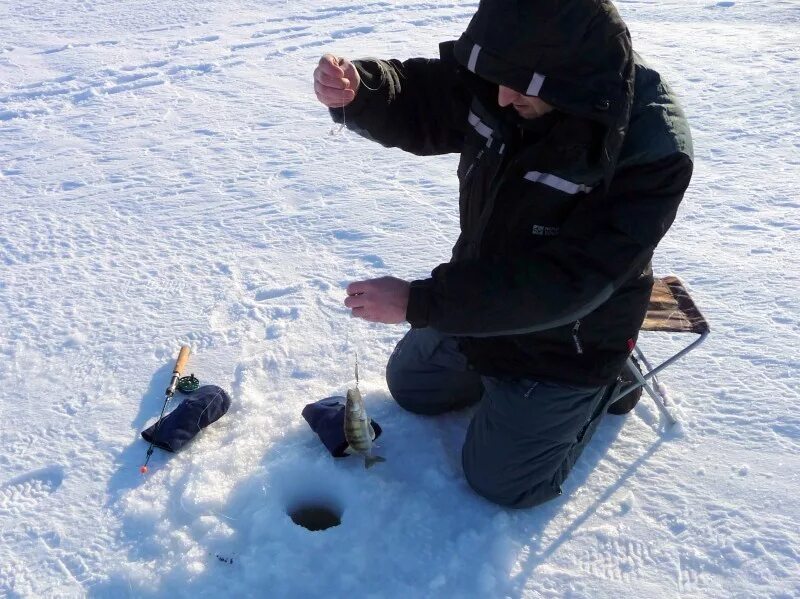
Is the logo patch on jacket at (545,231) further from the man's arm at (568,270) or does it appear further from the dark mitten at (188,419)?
the dark mitten at (188,419)

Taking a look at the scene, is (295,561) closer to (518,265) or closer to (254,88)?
(518,265)

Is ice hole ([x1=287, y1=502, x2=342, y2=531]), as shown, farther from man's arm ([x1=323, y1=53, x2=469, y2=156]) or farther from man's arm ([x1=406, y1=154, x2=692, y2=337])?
man's arm ([x1=323, y1=53, x2=469, y2=156])

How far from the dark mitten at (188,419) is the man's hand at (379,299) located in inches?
41.9

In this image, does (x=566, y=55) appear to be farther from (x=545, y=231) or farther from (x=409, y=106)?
(x=409, y=106)

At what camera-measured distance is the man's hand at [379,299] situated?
230cm

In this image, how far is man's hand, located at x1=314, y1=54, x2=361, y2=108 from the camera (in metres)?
2.63

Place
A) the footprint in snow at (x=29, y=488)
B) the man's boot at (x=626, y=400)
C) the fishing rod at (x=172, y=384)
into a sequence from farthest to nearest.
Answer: the man's boot at (x=626, y=400) < the fishing rod at (x=172, y=384) < the footprint in snow at (x=29, y=488)

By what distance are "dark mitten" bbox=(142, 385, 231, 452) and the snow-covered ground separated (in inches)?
2.6

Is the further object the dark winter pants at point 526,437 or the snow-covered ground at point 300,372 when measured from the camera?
the dark winter pants at point 526,437

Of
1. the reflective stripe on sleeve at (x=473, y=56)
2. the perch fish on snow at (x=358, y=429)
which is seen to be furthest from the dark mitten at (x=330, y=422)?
the reflective stripe on sleeve at (x=473, y=56)

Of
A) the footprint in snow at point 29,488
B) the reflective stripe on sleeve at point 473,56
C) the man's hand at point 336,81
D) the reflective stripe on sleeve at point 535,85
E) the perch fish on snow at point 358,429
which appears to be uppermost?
the reflective stripe on sleeve at point 473,56

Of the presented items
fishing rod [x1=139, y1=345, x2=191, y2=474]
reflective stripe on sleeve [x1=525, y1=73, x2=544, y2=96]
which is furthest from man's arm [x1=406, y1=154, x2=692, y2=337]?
fishing rod [x1=139, y1=345, x2=191, y2=474]

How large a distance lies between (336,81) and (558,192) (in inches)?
38.0

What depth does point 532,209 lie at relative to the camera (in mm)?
2383
